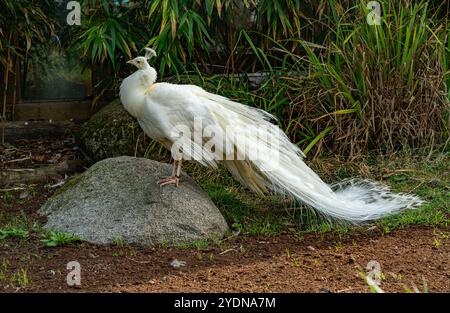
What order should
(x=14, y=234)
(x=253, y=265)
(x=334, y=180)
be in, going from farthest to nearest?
(x=334, y=180)
(x=14, y=234)
(x=253, y=265)

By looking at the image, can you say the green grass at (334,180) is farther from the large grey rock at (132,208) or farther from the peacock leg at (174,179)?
the peacock leg at (174,179)

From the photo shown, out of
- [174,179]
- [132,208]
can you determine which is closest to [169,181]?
[174,179]

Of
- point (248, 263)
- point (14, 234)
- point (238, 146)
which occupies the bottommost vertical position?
point (14, 234)

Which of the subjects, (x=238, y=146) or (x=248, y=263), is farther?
(x=238, y=146)

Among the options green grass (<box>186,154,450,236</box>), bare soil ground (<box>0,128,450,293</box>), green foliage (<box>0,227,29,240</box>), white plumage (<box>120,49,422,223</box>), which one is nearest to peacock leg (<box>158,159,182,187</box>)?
white plumage (<box>120,49,422,223</box>)

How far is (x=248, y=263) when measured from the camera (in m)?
4.11

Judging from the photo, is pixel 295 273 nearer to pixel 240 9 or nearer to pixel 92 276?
pixel 92 276

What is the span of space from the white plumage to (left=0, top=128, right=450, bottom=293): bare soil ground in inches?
8.4

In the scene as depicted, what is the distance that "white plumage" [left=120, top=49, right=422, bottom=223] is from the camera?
464 cm

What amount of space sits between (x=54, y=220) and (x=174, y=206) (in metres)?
0.86

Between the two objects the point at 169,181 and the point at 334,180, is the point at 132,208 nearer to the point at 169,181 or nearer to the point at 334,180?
the point at 169,181

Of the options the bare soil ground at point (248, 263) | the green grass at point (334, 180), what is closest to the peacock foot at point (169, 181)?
the green grass at point (334, 180)

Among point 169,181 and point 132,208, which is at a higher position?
point 169,181

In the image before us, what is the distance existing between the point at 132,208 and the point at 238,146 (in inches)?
33.1
